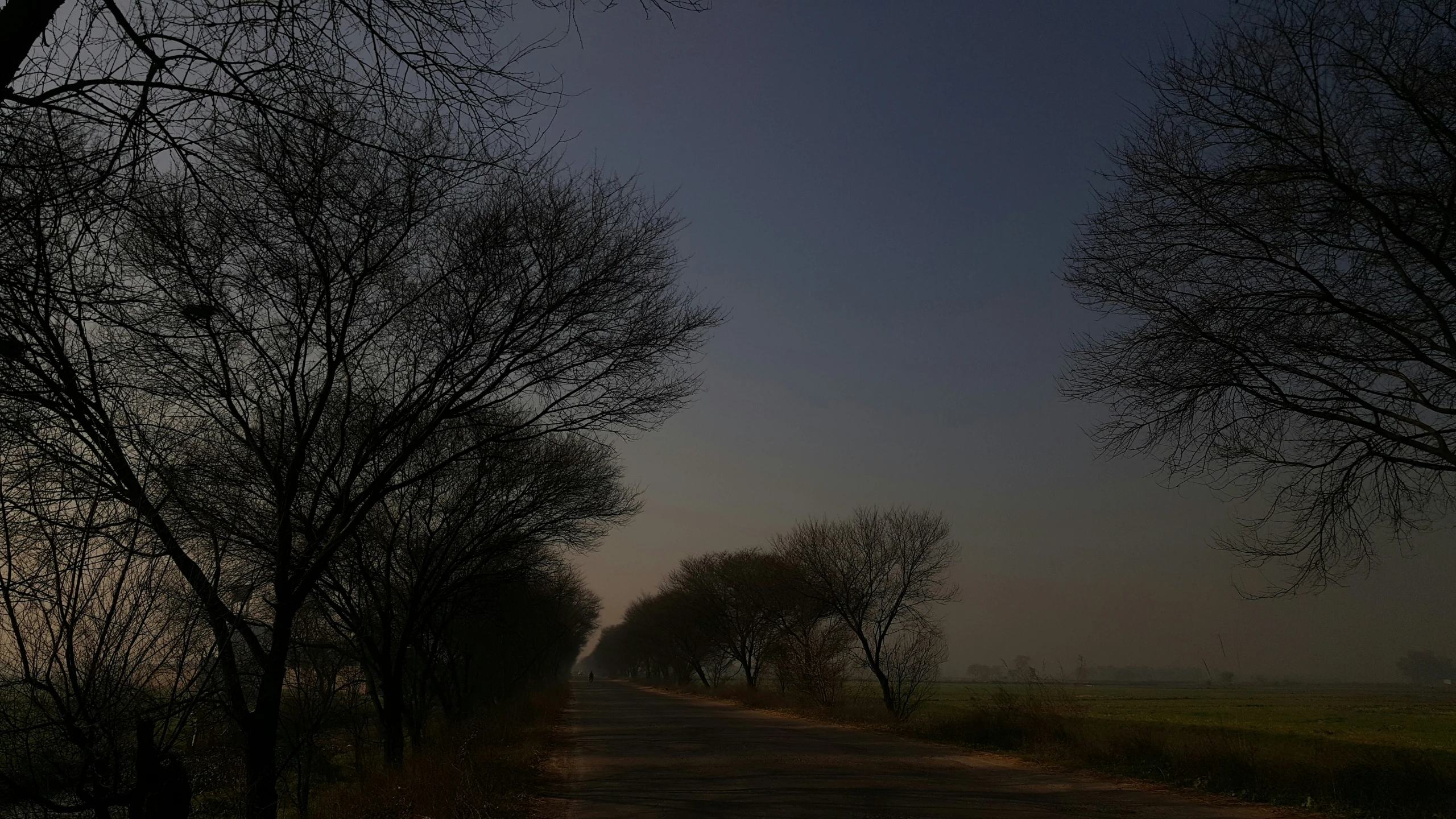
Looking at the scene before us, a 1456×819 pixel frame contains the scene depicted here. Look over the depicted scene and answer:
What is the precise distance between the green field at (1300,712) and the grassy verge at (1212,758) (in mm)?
781

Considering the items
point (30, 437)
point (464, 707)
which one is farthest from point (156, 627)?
point (464, 707)

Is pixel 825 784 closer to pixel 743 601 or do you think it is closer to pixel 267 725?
pixel 267 725

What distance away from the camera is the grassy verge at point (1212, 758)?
996cm

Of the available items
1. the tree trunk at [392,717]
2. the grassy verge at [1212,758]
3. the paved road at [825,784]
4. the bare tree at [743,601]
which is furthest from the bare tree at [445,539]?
the bare tree at [743,601]

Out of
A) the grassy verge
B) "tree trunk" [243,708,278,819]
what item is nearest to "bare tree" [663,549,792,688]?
the grassy verge

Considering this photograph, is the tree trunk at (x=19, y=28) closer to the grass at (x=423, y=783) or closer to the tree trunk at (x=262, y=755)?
the grass at (x=423, y=783)

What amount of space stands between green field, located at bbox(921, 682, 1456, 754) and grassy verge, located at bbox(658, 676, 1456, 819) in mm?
781

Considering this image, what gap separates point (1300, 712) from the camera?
2414 inches

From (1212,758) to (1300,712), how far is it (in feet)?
200

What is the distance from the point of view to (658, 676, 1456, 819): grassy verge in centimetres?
996

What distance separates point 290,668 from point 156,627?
1037cm

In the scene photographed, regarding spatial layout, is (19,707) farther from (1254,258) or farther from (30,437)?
(1254,258)

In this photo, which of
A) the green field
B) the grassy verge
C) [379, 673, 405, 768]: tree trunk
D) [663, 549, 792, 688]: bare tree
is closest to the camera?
the grassy verge

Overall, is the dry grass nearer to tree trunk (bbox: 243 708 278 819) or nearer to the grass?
the grass
